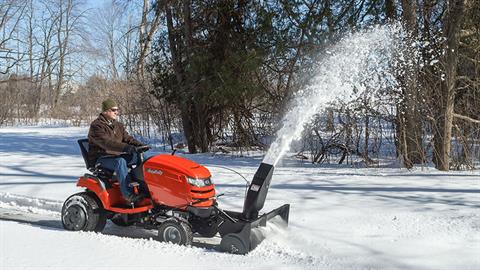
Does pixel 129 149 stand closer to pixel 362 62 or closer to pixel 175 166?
pixel 175 166

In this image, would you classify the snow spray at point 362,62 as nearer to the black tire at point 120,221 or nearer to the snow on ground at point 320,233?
the snow on ground at point 320,233

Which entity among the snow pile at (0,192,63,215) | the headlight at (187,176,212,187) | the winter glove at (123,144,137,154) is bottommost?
the snow pile at (0,192,63,215)

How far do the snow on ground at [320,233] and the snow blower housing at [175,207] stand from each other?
5.3 inches

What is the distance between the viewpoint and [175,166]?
4.95m

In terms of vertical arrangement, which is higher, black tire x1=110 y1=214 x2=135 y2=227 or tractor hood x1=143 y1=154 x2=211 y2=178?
tractor hood x1=143 y1=154 x2=211 y2=178

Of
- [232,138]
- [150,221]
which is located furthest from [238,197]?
[232,138]

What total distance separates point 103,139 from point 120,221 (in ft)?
3.22

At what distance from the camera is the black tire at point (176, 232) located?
15.6 feet

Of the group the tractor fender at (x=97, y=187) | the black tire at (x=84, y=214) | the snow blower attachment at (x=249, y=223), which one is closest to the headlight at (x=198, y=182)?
the snow blower attachment at (x=249, y=223)

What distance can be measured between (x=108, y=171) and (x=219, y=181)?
308 centimetres

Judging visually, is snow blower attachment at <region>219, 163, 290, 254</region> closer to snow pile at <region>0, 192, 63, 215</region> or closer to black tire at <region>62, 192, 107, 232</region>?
black tire at <region>62, 192, 107, 232</region>

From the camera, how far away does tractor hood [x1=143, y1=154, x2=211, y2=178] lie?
16.1 feet

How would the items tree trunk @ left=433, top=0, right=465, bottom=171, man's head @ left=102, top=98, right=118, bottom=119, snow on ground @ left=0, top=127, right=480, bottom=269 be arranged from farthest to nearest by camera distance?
tree trunk @ left=433, top=0, right=465, bottom=171
man's head @ left=102, top=98, right=118, bottom=119
snow on ground @ left=0, top=127, right=480, bottom=269

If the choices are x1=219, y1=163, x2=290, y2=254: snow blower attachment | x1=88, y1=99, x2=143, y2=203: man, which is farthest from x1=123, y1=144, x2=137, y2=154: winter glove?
x1=219, y1=163, x2=290, y2=254: snow blower attachment
